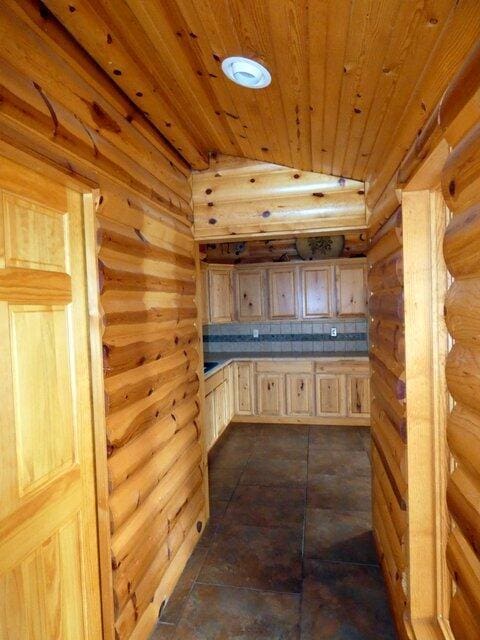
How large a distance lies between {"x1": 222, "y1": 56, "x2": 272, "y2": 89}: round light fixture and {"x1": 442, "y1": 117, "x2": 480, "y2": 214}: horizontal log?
738 mm

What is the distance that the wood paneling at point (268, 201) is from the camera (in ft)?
8.01

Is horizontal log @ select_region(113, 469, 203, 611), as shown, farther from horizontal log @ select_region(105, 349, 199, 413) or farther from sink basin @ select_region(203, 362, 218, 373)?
sink basin @ select_region(203, 362, 218, 373)

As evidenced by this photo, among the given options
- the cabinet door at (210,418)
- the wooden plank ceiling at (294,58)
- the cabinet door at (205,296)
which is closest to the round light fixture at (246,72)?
the wooden plank ceiling at (294,58)

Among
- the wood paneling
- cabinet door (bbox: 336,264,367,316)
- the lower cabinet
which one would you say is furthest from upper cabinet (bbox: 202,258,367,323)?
the wood paneling

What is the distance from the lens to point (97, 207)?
1552 mm

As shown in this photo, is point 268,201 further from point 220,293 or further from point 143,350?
point 220,293

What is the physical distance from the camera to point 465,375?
1.10 m

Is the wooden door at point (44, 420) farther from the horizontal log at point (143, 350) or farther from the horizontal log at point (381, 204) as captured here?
the horizontal log at point (381, 204)

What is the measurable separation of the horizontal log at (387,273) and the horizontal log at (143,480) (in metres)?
1.55

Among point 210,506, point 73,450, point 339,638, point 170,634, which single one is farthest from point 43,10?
point 210,506

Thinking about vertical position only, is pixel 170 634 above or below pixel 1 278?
below

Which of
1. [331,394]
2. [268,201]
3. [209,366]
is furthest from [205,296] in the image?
[268,201]

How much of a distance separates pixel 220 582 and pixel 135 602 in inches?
26.6

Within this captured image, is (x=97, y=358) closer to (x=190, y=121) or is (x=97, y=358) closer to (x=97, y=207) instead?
(x=97, y=207)
